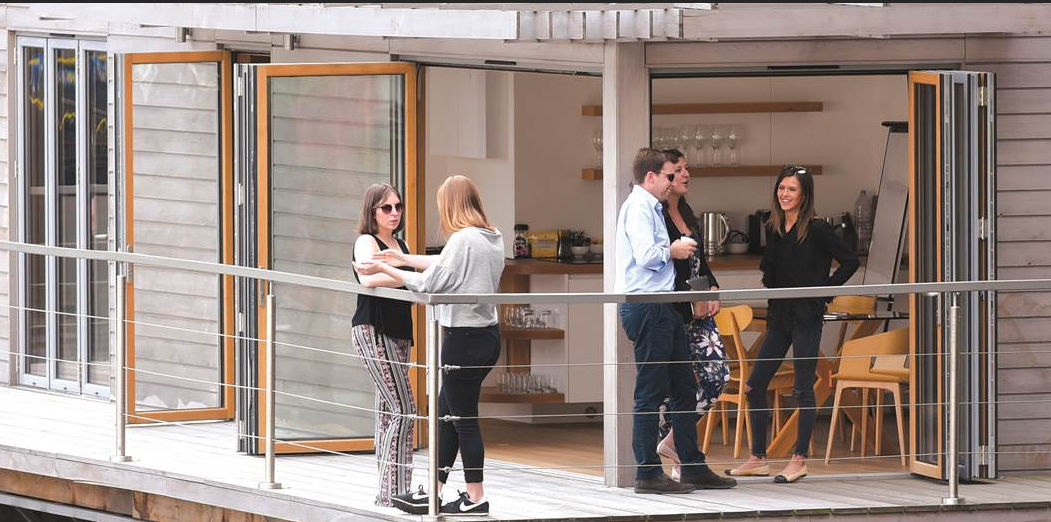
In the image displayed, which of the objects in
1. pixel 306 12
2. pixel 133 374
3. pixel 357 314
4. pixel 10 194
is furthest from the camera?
pixel 10 194

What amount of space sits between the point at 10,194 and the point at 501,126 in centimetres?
309

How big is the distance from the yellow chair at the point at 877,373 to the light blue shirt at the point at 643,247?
4.50 feet

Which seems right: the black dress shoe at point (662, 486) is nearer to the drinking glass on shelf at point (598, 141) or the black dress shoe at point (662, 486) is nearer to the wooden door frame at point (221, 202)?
the wooden door frame at point (221, 202)

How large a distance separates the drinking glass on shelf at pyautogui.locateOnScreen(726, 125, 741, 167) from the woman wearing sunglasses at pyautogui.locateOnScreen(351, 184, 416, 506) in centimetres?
519

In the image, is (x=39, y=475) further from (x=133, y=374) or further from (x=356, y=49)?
(x=356, y=49)

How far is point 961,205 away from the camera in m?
7.71

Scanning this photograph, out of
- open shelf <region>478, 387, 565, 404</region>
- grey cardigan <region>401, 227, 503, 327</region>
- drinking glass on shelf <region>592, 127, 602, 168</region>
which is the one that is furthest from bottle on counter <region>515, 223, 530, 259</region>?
grey cardigan <region>401, 227, 503, 327</region>

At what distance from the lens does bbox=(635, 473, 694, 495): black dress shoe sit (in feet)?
24.0

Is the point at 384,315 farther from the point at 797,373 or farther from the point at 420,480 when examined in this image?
the point at 797,373

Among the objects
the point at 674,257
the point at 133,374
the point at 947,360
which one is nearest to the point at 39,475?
the point at 133,374

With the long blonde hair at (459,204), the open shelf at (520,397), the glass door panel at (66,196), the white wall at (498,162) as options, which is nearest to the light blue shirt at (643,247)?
the long blonde hair at (459,204)

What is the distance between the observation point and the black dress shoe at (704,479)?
292 inches

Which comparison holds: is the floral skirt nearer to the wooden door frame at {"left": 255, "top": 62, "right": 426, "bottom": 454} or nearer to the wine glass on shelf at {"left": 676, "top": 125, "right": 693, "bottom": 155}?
Result: the wooden door frame at {"left": 255, "top": 62, "right": 426, "bottom": 454}

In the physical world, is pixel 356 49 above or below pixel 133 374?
above
